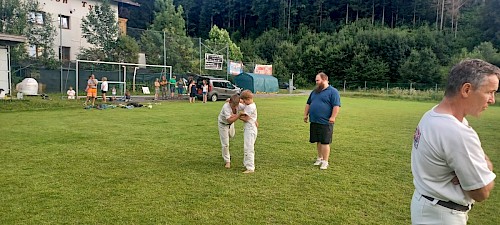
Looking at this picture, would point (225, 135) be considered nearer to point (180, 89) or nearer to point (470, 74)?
point (470, 74)

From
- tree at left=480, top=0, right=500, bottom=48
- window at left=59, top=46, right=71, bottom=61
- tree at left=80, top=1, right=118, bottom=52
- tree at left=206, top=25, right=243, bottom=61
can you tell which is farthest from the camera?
tree at left=480, top=0, right=500, bottom=48

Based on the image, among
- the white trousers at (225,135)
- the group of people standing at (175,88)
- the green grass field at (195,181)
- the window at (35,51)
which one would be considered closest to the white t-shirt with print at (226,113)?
the white trousers at (225,135)

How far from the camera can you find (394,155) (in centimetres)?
785

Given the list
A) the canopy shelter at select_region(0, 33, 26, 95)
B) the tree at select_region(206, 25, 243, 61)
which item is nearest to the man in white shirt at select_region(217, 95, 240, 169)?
the canopy shelter at select_region(0, 33, 26, 95)

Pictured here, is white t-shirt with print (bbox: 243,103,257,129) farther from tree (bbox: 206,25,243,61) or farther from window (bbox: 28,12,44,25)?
tree (bbox: 206,25,243,61)

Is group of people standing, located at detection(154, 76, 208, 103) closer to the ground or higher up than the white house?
closer to the ground

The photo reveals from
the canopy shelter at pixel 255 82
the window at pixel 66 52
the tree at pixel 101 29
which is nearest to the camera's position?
the window at pixel 66 52

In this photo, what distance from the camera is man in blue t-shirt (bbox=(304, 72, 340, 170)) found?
6652mm

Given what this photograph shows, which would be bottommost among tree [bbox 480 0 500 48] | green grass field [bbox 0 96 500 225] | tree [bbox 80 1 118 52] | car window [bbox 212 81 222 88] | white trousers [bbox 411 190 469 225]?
green grass field [bbox 0 96 500 225]

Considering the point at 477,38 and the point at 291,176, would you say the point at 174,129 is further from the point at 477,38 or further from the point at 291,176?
the point at 477,38

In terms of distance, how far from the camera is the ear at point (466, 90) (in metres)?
1.96

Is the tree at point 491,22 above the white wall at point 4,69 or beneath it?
above

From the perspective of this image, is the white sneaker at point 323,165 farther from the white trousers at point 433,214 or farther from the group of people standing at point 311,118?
the white trousers at point 433,214

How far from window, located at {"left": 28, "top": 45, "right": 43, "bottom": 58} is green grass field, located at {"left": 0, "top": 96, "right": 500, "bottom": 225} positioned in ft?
58.1
